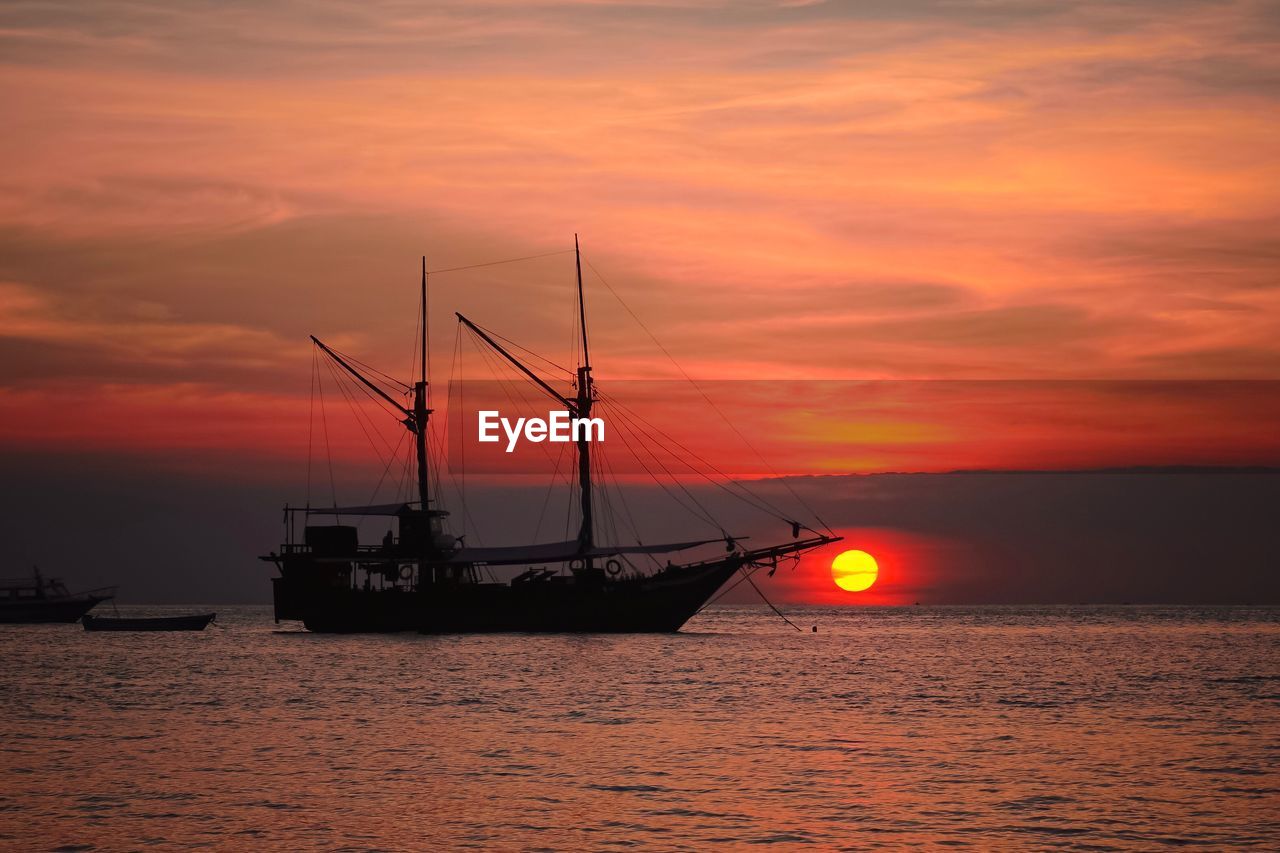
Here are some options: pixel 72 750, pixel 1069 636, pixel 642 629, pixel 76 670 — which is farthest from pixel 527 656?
pixel 1069 636

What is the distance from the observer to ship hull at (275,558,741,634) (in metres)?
122

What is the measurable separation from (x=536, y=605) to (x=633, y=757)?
76092mm

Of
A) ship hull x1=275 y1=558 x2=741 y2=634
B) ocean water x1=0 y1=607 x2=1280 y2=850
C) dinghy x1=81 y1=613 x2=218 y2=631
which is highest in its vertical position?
ship hull x1=275 y1=558 x2=741 y2=634

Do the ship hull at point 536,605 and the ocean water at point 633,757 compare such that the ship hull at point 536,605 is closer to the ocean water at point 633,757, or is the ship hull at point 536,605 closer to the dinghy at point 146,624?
the ocean water at point 633,757

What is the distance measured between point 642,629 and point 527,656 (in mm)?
22627

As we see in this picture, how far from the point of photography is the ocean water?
34.7 meters

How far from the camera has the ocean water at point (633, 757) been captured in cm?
3466

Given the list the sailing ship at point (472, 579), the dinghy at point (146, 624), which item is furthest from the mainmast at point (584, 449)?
the dinghy at point (146, 624)

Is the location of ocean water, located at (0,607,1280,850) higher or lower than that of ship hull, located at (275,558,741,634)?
lower

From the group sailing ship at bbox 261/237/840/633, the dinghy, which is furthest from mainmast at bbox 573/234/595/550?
the dinghy

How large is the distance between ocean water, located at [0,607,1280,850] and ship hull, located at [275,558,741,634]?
77.9 ft

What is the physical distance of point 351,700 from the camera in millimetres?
70812

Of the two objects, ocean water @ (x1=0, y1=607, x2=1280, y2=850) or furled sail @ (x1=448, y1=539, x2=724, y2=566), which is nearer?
ocean water @ (x1=0, y1=607, x2=1280, y2=850)

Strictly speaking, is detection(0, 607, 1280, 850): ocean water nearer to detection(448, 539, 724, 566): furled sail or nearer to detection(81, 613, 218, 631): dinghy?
detection(448, 539, 724, 566): furled sail
